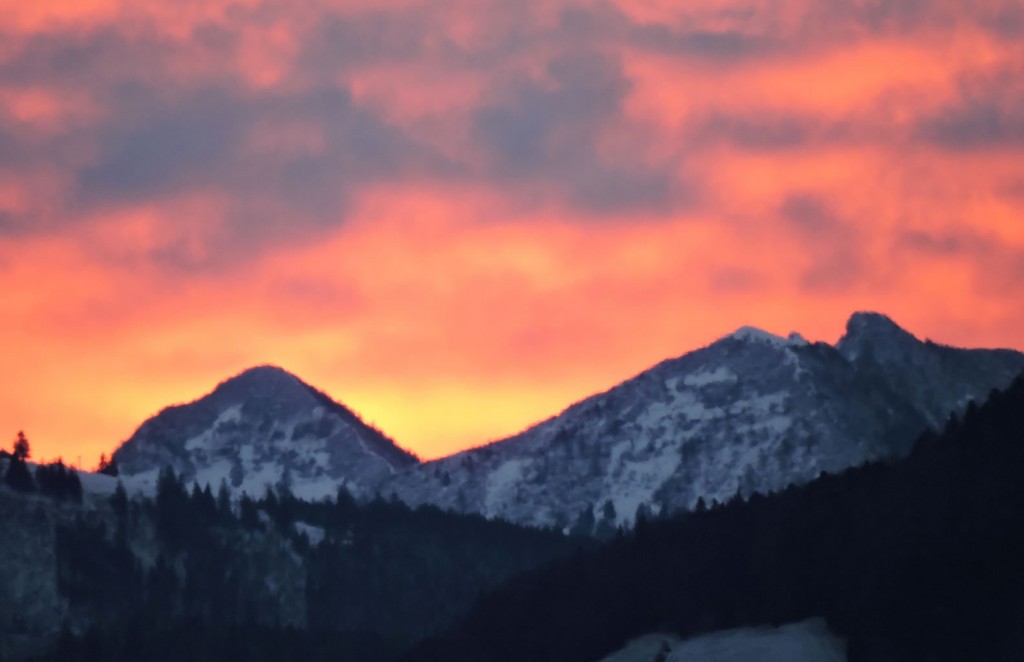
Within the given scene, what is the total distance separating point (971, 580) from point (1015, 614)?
9.85m

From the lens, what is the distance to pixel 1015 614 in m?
190

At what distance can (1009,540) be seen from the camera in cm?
19888

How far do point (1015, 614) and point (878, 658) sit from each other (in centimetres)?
1373

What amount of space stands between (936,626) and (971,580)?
4729 mm

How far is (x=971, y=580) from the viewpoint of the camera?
199250 mm

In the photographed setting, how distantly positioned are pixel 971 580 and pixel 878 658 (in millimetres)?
8931

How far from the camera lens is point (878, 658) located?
655 ft

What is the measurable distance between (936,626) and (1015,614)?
29.3 ft

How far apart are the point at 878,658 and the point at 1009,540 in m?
13.0

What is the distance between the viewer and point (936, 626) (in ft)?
647
